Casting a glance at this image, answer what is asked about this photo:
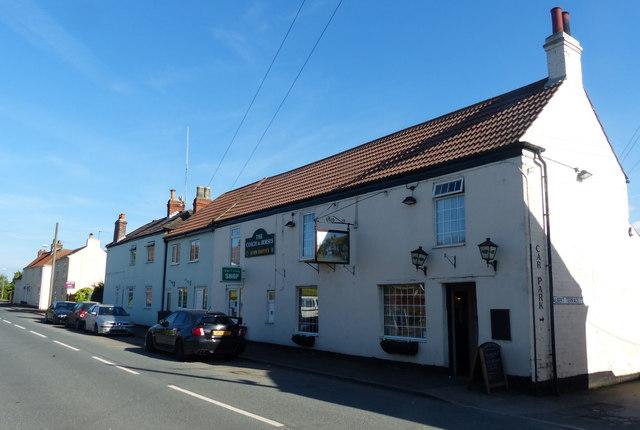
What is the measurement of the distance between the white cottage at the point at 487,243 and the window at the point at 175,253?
36.8ft

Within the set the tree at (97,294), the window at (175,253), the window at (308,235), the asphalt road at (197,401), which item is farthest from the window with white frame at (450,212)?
the tree at (97,294)

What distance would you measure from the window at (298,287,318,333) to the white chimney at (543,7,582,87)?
990cm

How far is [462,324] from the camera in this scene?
13.2 metres

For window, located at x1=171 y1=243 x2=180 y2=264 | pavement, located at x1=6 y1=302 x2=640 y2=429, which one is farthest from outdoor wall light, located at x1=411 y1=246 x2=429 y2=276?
window, located at x1=171 y1=243 x2=180 y2=264

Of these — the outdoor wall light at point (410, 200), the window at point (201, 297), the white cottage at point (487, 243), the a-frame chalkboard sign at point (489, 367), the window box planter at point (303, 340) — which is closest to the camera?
the a-frame chalkboard sign at point (489, 367)

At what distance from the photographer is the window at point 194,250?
2567 cm

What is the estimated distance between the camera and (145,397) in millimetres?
9000

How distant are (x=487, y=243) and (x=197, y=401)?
6.98 m

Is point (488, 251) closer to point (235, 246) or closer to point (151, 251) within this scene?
point (235, 246)

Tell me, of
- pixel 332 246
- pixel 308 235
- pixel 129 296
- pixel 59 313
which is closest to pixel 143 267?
pixel 129 296

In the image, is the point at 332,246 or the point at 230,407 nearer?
the point at 230,407

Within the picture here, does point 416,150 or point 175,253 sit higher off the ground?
point 416,150

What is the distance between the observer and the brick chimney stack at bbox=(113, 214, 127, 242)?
127 feet

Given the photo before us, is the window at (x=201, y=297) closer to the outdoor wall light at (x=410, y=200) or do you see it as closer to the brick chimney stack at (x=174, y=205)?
the brick chimney stack at (x=174, y=205)
